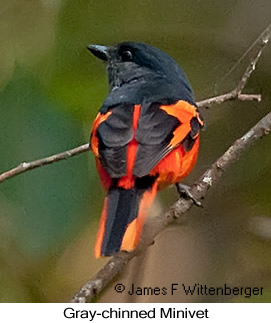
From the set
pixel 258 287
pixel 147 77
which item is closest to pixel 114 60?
pixel 147 77

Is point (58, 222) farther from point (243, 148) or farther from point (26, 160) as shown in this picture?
point (243, 148)

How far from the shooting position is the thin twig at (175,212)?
1.27 metres

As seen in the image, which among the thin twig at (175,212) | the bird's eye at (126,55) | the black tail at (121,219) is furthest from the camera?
the bird's eye at (126,55)

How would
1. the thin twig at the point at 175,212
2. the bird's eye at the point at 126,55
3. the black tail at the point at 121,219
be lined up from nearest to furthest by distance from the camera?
1. the black tail at the point at 121,219
2. the thin twig at the point at 175,212
3. the bird's eye at the point at 126,55

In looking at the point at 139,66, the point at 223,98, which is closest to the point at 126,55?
the point at 139,66

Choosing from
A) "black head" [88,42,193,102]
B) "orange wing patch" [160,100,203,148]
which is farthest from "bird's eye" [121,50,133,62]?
"orange wing patch" [160,100,203,148]

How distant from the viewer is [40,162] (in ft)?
4.28

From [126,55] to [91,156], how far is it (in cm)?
19

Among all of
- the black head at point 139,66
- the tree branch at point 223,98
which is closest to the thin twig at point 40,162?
the tree branch at point 223,98

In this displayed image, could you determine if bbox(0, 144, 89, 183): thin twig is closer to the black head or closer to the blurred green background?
the blurred green background

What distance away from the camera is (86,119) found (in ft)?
4.18

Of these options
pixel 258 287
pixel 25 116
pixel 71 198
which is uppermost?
pixel 25 116

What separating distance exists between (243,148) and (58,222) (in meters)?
0.30
